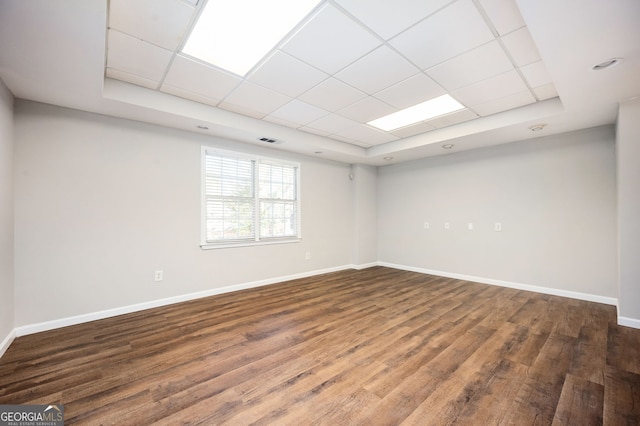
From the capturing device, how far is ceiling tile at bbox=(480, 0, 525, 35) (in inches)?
68.5

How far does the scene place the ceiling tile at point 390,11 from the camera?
5.70 ft

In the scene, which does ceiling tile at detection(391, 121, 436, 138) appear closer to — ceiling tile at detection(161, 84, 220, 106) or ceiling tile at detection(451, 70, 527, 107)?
ceiling tile at detection(451, 70, 527, 107)

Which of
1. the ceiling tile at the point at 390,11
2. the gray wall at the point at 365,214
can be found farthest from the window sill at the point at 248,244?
the ceiling tile at the point at 390,11

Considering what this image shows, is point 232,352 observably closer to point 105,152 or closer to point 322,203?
point 105,152

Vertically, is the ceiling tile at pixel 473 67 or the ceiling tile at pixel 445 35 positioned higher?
the ceiling tile at pixel 445 35

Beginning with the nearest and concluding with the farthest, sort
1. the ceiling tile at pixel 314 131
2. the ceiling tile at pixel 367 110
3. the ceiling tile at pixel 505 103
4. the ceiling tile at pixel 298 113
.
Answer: the ceiling tile at pixel 505 103, the ceiling tile at pixel 367 110, the ceiling tile at pixel 298 113, the ceiling tile at pixel 314 131

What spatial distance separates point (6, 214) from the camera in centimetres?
246

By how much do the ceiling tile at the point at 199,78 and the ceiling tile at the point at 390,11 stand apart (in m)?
1.43

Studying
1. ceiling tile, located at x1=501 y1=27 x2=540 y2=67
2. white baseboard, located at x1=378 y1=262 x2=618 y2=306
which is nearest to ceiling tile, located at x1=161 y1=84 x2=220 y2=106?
ceiling tile, located at x1=501 y1=27 x2=540 y2=67

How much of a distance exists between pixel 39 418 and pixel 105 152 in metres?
2.66

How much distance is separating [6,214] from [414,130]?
5.07 m

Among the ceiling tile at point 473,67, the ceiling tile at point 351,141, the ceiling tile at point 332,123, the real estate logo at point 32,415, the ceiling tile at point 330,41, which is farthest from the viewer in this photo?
the ceiling tile at point 351,141

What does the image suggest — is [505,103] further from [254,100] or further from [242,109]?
[242,109]

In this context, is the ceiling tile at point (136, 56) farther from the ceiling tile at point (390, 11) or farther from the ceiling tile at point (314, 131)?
the ceiling tile at point (314, 131)
